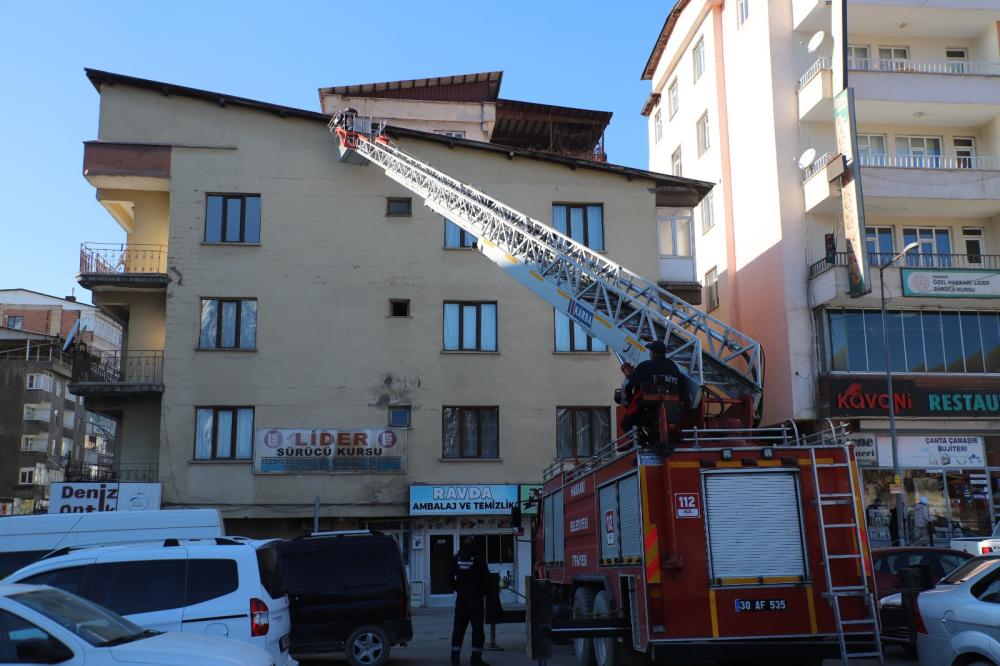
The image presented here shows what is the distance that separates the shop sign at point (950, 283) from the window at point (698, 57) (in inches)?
504

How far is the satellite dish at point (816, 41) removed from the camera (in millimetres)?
29031

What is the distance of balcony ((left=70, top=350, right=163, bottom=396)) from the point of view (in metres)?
26.3

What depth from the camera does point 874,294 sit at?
27625mm

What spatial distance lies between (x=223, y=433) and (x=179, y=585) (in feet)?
57.7

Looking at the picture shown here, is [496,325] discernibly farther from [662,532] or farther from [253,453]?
[662,532]

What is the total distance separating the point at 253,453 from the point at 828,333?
57.1 ft

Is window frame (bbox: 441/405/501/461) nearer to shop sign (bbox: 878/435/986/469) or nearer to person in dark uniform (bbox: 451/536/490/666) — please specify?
shop sign (bbox: 878/435/986/469)

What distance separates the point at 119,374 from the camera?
2731cm

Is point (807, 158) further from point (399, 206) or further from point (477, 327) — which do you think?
point (399, 206)

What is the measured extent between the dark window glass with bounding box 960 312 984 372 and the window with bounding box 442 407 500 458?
47.4 feet

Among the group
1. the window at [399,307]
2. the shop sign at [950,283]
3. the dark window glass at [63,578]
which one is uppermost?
the shop sign at [950,283]

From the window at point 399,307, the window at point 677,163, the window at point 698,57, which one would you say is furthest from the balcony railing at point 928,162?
the window at point 399,307

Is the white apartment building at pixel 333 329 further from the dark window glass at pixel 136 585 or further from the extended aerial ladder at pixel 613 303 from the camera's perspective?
the dark window glass at pixel 136 585

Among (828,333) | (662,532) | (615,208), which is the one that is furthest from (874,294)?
(662,532)
